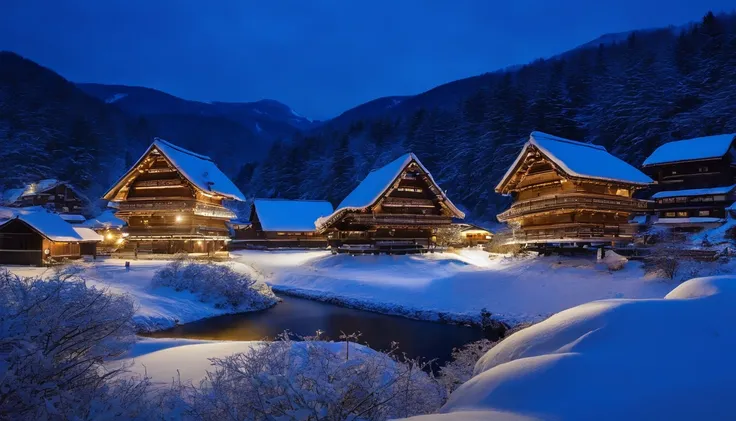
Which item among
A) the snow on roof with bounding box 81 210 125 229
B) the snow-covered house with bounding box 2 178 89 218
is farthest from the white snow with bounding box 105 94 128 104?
the snow on roof with bounding box 81 210 125 229

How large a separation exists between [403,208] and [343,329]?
17.9 meters

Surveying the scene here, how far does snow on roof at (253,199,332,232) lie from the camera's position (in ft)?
170

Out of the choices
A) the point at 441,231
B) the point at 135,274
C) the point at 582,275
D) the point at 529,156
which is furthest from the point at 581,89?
the point at 135,274

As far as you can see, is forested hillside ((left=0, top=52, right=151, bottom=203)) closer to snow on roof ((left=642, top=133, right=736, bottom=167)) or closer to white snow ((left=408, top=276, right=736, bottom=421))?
white snow ((left=408, top=276, right=736, bottom=421))

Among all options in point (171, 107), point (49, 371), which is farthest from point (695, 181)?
point (171, 107)

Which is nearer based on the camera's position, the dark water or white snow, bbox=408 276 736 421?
white snow, bbox=408 276 736 421

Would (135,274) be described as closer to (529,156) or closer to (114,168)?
(529,156)

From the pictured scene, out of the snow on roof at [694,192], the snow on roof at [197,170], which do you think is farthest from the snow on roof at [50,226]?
the snow on roof at [694,192]

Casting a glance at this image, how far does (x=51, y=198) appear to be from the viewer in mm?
61562

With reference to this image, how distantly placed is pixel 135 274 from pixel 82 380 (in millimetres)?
20808

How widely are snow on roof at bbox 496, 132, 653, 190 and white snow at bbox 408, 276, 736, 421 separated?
57.3ft

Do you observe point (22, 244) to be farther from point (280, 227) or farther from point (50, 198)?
point (50, 198)

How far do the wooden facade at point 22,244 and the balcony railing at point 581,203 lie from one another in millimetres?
29850

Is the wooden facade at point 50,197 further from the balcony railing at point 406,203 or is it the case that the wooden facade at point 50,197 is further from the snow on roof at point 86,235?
the balcony railing at point 406,203
